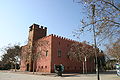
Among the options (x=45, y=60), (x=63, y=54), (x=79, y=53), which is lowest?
(x=45, y=60)

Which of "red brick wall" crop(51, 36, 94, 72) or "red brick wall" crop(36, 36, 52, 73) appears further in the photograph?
"red brick wall" crop(51, 36, 94, 72)

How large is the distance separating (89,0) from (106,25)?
180 cm

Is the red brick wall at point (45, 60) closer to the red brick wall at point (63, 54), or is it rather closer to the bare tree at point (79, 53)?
the red brick wall at point (63, 54)

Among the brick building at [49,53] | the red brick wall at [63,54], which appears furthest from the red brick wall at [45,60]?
the red brick wall at [63,54]

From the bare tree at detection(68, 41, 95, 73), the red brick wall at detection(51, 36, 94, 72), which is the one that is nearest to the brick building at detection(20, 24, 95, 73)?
the red brick wall at detection(51, 36, 94, 72)

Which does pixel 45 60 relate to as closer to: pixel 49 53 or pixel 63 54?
pixel 49 53

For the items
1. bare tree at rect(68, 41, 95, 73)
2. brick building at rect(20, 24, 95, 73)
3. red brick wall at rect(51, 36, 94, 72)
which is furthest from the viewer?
red brick wall at rect(51, 36, 94, 72)

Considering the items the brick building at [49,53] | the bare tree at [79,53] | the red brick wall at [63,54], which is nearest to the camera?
the brick building at [49,53]

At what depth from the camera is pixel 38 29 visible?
4481 cm

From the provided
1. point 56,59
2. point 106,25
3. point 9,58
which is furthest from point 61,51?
point 106,25

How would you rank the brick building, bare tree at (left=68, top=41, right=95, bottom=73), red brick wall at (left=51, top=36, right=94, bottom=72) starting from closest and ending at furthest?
the brick building → bare tree at (left=68, top=41, right=95, bottom=73) → red brick wall at (left=51, top=36, right=94, bottom=72)

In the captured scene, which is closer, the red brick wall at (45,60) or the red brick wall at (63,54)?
the red brick wall at (45,60)

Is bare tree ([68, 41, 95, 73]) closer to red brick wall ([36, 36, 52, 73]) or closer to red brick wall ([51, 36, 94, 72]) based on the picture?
red brick wall ([51, 36, 94, 72])

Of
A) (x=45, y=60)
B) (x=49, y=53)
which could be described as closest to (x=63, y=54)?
(x=49, y=53)
